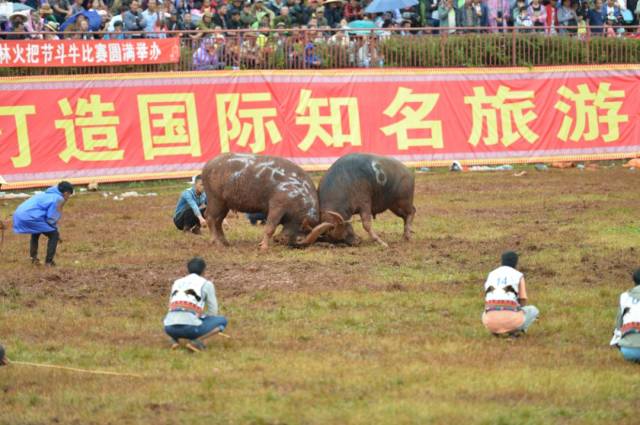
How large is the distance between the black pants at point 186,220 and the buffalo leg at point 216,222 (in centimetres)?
128

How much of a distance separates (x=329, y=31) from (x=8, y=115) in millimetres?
7808

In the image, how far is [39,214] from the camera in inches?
763

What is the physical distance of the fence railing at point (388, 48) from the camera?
101 ft

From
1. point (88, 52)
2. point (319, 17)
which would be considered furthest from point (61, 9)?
point (319, 17)

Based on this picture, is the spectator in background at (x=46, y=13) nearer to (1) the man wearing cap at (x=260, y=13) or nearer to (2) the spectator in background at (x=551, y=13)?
(1) the man wearing cap at (x=260, y=13)

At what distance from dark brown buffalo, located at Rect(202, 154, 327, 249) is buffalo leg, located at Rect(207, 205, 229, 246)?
5.3 inches

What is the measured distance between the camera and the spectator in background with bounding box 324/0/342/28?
34.2 metres

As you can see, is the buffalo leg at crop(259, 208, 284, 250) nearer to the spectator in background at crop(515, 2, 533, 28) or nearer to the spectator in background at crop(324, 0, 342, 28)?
the spectator in background at crop(324, 0, 342, 28)

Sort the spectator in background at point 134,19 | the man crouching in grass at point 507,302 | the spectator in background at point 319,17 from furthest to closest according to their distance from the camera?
the spectator in background at point 319,17, the spectator in background at point 134,19, the man crouching in grass at point 507,302

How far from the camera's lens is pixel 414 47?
32.7 meters

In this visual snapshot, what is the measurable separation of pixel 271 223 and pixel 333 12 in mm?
14299

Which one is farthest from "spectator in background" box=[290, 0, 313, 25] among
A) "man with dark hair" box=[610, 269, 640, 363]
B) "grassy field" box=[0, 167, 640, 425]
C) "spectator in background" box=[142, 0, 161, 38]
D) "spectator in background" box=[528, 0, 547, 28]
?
"man with dark hair" box=[610, 269, 640, 363]

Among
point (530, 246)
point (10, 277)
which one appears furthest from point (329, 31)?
point (10, 277)

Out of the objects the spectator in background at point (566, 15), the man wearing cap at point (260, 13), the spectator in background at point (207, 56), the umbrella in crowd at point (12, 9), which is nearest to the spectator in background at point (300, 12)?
the man wearing cap at point (260, 13)
